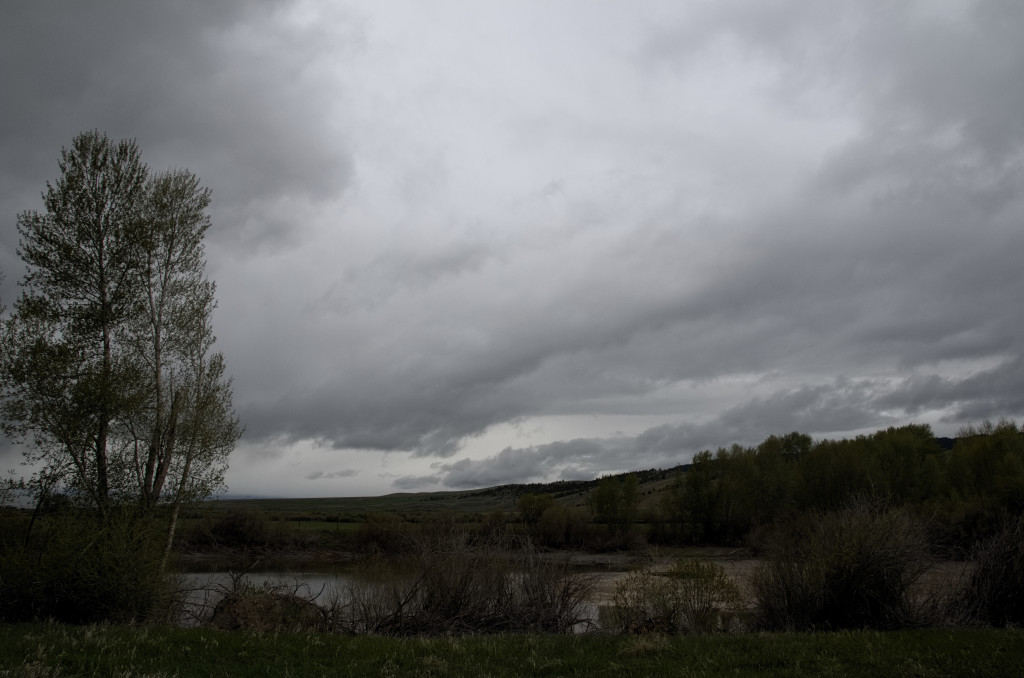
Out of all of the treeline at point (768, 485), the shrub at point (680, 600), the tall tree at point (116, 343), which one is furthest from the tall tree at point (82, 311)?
the treeline at point (768, 485)

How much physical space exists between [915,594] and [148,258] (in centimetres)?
2675

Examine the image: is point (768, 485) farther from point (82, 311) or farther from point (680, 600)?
point (82, 311)

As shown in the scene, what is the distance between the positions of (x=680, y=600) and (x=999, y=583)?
9316mm

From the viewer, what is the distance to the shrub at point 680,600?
1894 centimetres

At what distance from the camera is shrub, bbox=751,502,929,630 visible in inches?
701

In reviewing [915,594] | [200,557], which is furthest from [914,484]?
[200,557]

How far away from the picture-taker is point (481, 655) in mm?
11352

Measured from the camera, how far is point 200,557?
62562 millimetres

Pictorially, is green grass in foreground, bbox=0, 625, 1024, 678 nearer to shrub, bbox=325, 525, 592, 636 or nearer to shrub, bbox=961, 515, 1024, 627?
shrub, bbox=325, 525, 592, 636

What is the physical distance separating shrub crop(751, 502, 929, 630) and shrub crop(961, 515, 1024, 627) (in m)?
1.79

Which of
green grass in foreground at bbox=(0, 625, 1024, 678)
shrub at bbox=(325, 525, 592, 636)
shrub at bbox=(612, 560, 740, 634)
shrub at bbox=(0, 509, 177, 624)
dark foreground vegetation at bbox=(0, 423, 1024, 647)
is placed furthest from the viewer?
shrub at bbox=(612, 560, 740, 634)

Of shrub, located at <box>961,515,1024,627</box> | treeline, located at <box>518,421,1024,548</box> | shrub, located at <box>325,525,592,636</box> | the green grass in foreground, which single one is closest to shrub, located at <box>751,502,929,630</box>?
shrub, located at <box>961,515,1024,627</box>

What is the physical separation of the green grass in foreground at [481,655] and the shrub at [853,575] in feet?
15.2

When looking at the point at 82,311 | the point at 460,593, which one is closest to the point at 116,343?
the point at 82,311
